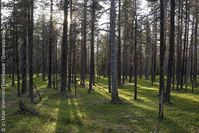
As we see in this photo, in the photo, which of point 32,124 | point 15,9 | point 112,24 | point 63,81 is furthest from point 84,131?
point 15,9

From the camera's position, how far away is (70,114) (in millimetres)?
18281

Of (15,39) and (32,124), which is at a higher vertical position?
(15,39)

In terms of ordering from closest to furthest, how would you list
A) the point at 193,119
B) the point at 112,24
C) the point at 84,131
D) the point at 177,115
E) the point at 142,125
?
the point at 84,131
the point at 142,125
the point at 193,119
the point at 177,115
the point at 112,24

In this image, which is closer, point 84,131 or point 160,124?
point 84,131

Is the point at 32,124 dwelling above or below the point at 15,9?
below

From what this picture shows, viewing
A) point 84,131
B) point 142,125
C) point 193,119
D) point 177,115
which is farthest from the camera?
point 177,115

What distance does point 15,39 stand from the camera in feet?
103

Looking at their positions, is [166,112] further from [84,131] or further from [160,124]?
[84,131]

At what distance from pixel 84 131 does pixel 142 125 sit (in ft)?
10.5

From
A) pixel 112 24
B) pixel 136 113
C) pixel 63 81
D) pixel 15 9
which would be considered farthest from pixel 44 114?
pixel 15 9

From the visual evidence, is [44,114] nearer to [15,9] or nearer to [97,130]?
[97,130]

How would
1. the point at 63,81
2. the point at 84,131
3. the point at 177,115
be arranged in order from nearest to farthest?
the point at 84,131 < the point at 177,115 < the point at 63,81

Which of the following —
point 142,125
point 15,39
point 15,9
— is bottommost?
point 142,125

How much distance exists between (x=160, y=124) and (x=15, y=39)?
65.7 feet
